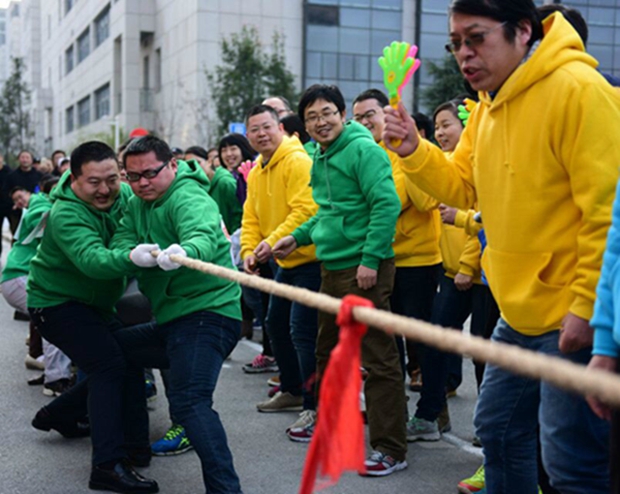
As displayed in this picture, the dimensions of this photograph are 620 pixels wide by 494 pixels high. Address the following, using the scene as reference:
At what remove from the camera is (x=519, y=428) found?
110 inches

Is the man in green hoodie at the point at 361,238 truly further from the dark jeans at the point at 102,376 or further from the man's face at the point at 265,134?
the dark jeans at the point at 102,376

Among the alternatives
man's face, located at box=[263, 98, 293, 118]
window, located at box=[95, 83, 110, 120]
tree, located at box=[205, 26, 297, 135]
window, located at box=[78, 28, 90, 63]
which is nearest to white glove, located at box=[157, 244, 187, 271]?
man's face, located at box=[263, 98, 293, 118]

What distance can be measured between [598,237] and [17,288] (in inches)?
196

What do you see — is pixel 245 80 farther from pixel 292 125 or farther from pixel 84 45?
pixel 84 45

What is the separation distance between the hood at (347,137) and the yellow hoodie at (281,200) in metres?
0.73

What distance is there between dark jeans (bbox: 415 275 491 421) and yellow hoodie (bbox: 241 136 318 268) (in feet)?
2.83

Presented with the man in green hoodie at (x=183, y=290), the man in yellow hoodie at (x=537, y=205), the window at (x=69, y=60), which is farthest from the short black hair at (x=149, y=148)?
the window at (x=69, y=60)

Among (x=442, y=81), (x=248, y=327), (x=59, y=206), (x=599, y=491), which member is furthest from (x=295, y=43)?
(x=599, y=491)

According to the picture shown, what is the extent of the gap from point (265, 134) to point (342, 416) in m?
3.75

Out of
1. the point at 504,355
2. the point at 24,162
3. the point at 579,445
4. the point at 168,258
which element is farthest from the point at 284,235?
the point at 24,162

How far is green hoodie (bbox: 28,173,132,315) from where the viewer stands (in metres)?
4.15

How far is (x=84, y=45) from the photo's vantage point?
1887 inches

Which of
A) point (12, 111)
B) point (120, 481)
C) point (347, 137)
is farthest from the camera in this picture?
point (12, 111)

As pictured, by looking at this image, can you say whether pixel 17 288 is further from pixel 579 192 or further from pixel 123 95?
pixel 123 95
